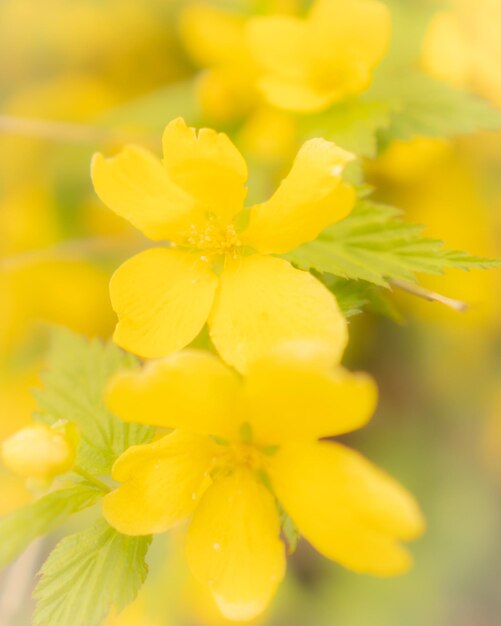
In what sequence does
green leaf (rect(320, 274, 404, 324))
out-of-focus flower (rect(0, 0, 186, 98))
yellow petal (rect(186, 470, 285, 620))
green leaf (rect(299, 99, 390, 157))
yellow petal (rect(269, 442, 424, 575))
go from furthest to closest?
out-of-focus flower (rect(0, 0, 186, 98)) < green leaf (rect(299, 99, 390, 157)) < green leaf (rect(320, 274, 404, 324)) < yellow petal (rect(186, 470, 285, 620)) < yellow petal (rect(269, 442, 424, 575))

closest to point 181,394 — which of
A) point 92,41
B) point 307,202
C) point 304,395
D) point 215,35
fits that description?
point 304,395

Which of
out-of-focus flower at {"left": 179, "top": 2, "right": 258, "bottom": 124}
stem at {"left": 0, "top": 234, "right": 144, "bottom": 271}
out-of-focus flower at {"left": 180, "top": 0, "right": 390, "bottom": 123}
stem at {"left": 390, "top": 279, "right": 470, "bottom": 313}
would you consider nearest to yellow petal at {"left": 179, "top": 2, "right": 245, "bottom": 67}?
out-of-focus flower at {"left": 179, "top": 2, "right": 258, "bottom": 124}

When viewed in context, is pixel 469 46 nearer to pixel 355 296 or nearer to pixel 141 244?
pixel 141 244

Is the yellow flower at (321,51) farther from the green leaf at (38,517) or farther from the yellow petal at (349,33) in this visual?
the green leaf at (38,517)

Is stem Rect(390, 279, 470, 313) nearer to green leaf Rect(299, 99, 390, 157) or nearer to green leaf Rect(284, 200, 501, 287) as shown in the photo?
green leaf Rect(284, 200, 501, 287)

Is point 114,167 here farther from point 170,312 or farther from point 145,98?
point 145,98

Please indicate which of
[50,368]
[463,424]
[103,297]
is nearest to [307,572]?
[463,424]

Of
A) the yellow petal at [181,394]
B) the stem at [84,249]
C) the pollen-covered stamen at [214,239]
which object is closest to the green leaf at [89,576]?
the yellow petal at [181,394]
